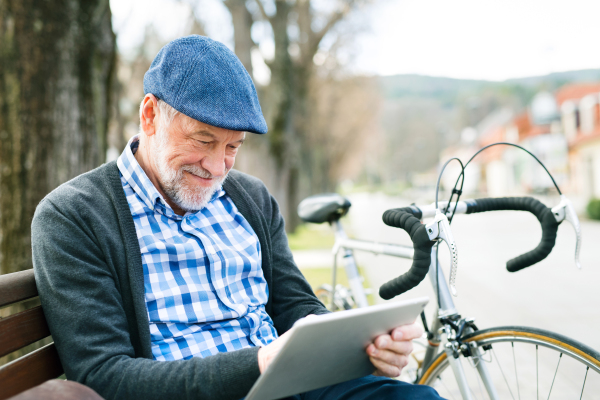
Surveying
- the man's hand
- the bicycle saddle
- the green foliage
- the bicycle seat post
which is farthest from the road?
the green foliage

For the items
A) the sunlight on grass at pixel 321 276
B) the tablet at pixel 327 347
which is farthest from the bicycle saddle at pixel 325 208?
the sunlight on grass at pixel 321 276

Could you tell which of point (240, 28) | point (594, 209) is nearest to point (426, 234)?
point (240, 28)

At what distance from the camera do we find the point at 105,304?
157 centimetres

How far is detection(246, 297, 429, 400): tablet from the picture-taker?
1253 millimetres

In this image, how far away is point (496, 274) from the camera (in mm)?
8062

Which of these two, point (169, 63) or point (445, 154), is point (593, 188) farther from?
point (445, 154)

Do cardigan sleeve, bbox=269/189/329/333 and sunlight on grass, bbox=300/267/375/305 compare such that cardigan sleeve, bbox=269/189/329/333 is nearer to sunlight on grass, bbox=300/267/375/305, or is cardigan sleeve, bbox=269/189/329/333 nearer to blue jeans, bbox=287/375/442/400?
blue jeans, bbox=287/375/442/400

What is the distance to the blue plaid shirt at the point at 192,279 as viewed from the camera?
175 centimetres

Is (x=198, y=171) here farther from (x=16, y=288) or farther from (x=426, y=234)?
(x=426, y=234)

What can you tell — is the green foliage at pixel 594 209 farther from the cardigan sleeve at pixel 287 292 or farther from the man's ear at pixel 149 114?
the man's ear at pixel 149 114

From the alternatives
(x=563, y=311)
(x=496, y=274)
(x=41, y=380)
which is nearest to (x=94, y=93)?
(x=41, y=380)

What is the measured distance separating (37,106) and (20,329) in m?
1.78

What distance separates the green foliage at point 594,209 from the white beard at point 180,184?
19160 millimetres

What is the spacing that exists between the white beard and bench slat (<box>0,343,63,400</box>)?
64cm
